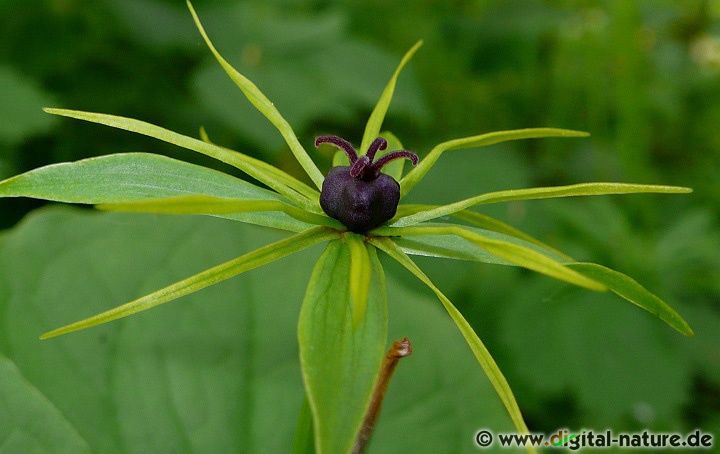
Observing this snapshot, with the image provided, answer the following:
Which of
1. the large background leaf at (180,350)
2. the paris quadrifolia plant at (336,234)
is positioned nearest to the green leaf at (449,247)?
the paris quadrifolia plant at (336,234)

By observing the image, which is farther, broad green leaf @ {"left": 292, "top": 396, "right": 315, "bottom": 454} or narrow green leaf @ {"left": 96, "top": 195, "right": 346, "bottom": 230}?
broad green leaf @ {"left": 292, "top": 396, "right": 315, "bottom": 454}

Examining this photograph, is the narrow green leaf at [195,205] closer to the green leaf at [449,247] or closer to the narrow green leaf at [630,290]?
the green leaf at [449,247]

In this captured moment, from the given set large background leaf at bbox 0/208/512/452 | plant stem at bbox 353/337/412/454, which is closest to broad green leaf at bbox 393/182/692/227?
plant stem at bbox 353/337/412/454

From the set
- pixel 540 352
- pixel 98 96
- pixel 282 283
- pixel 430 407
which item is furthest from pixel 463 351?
pixel 98 96

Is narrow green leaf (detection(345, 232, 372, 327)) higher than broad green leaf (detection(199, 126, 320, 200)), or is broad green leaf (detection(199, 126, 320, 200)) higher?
broad green leaf (detection(199, 126, 320, 200))

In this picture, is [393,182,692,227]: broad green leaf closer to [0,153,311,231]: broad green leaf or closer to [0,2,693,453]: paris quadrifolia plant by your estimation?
[0,2,693,453]: paris quadrifolia plant

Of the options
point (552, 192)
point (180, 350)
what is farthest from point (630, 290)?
point (180, 350)

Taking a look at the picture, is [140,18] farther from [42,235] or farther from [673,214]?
[673,214]

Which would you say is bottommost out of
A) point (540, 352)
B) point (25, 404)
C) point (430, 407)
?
point (25, 404)
